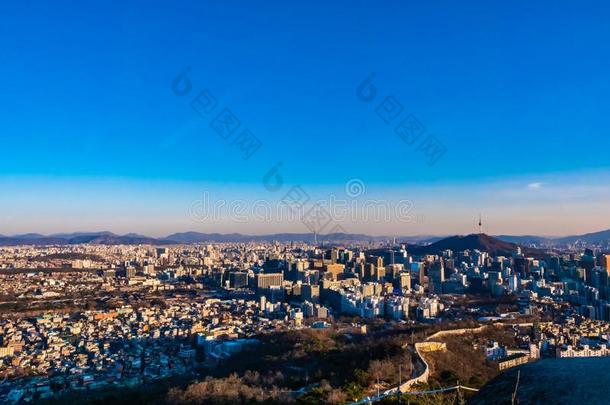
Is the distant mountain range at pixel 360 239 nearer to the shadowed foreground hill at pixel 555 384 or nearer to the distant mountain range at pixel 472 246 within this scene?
the distant mountain range at pixel 472 246

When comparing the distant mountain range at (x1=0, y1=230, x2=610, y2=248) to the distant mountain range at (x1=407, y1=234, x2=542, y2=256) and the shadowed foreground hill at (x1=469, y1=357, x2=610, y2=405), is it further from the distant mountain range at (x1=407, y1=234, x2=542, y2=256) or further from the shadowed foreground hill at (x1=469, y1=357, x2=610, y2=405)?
the shadowed foreground hill at (x1=469, y1=357, x2=610, y2=405)

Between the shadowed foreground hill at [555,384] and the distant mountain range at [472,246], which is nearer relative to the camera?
the shadowed foreground hill at [555,384]

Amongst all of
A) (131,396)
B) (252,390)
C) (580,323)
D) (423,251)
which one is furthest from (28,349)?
(423,251)

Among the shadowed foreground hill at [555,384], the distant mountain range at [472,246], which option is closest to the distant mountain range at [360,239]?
the distant mountain range at [472,246]

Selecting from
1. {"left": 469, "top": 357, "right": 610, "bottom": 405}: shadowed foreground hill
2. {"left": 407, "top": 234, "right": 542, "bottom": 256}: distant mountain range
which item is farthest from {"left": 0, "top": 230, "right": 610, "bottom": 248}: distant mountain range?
{"left": 469, "top": 357, "right": 610, "bottom": 405}: shadowed foreground hill

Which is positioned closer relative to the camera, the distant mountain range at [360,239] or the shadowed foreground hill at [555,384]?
the shadowed foreground hill at [555,384]
